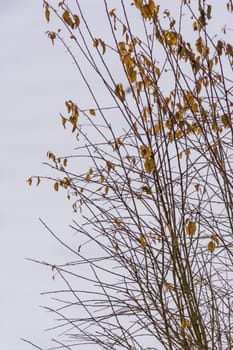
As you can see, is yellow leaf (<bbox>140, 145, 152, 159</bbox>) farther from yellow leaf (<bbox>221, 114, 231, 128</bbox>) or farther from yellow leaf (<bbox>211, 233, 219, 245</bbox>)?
yellow leaf (<bbox>211, 233, 219, 245</bbox>)

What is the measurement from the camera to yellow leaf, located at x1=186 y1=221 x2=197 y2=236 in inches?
175

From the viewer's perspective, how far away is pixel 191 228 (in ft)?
14.6

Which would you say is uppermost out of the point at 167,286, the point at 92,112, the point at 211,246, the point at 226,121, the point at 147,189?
the point at 92,112

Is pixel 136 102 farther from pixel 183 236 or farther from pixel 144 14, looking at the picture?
pixel 183 236

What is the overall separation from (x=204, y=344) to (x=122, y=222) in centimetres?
86

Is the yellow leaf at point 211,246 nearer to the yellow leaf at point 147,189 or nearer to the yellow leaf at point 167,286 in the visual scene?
the yellow leaf at point 167,286

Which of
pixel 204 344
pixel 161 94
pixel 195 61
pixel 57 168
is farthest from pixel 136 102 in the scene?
pixel 204 344

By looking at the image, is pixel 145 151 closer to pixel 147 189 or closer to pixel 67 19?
pixel 147 189

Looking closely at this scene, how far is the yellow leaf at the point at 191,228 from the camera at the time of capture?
4.45 metres

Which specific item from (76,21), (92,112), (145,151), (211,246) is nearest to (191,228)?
(211,246)

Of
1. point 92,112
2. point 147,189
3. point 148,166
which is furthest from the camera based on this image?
point 92,112

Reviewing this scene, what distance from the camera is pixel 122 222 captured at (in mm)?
4734

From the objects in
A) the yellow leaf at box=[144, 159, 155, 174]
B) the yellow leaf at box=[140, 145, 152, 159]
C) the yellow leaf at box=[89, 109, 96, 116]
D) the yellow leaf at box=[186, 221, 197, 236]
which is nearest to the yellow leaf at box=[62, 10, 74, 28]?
the yellow leaf at box=[89, 109, 96, 116]

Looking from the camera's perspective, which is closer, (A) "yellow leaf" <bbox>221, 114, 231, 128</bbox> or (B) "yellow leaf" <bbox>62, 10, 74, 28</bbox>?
(A) "yellow leaf" <bbox>221, 114, 231, 128</bbox>
